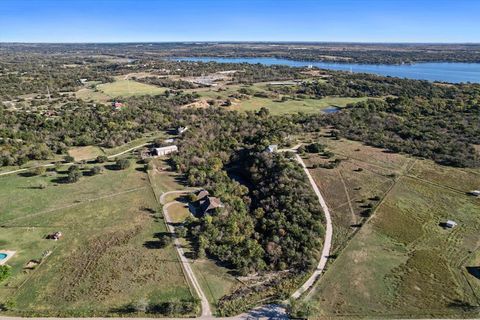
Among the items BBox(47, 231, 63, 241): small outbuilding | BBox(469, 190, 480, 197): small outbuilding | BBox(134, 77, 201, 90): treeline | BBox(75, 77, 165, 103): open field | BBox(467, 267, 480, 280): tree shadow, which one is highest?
BBox(134, 77, 201, 90): treeline

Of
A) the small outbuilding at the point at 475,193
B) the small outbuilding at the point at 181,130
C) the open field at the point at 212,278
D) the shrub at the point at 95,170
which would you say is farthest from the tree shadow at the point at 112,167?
the small outbuilding at the point at 475,193

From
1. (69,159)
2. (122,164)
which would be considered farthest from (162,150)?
(69,159)

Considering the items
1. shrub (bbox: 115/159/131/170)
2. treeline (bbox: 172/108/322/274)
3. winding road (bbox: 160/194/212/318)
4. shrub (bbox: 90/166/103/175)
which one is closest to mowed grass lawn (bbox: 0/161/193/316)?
winding road (bbox: 160/194/212/318)

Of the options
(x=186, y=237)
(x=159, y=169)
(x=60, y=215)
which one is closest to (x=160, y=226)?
(x=186, y=237)

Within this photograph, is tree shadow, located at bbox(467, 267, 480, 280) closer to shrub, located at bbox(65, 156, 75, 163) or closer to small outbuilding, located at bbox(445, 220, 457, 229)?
small outbuilding, located at bbox(445, 220, 457, 229)

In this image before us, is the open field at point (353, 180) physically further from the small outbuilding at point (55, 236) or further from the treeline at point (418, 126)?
the small outbuilding at point (55, 236)
